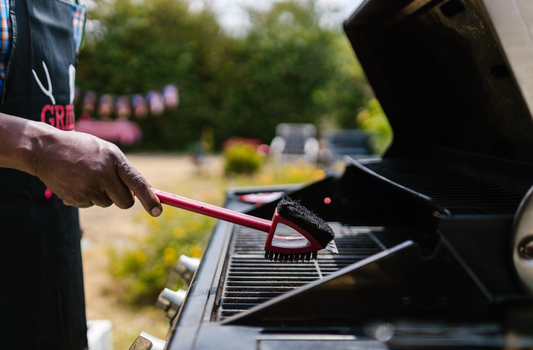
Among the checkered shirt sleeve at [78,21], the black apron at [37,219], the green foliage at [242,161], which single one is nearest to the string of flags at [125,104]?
the green foliage at [242,161]

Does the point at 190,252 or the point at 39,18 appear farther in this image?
the point at 190,252

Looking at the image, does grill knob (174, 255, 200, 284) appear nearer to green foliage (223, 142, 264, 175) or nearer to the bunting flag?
green foliage (223, 142, 264, 175)

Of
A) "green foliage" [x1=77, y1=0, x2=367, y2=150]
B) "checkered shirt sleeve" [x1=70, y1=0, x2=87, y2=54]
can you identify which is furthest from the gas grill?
"green foliage" [x1=77, y1=0, x2=367, y2=150]

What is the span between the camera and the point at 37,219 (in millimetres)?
1251

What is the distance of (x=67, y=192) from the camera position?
3.04 ft

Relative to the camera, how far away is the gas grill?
2.41 feet

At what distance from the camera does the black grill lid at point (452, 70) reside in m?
0.77

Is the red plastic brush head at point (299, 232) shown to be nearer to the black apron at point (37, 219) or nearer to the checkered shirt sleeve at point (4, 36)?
the black apron at point (37, 219)

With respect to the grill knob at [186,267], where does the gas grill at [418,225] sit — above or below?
above

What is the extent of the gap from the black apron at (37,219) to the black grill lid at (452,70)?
1151 millimetres

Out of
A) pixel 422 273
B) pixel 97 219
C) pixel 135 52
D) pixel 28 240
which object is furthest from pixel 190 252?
pixel 135 52

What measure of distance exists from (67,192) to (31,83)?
525 mm

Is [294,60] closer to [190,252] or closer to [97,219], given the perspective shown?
[97,219]

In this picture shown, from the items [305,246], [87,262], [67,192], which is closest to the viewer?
[67,192]
